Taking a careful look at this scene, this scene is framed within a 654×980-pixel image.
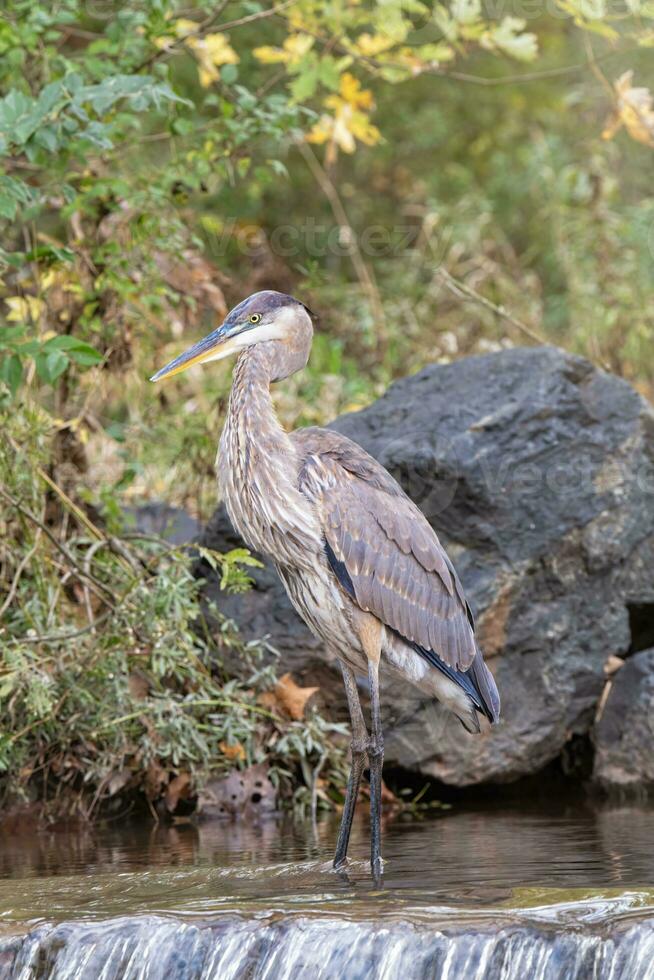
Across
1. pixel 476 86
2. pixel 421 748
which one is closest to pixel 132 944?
pixel 421 748

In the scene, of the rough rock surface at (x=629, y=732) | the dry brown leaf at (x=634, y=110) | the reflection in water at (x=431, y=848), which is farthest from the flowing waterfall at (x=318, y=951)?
the dry brown leaf at (x=634, y=110)

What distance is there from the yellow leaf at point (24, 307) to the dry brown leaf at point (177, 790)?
2270 mm

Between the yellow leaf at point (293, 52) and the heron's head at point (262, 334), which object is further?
the yellow leaf at point (293, 52)

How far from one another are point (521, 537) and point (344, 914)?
110 inches

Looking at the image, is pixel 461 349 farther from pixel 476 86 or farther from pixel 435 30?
pixel 476 86

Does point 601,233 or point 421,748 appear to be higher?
point 601,233

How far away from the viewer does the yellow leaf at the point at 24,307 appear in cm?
652

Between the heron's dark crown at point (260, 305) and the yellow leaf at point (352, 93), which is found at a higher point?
the yellow leaf at point (352, 93)

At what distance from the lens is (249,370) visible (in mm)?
4883

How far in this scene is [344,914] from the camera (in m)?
3.63

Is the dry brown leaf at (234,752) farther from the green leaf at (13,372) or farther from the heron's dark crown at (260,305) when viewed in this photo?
the heron's dark crown at (260,305)

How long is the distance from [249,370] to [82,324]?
2.00 metres

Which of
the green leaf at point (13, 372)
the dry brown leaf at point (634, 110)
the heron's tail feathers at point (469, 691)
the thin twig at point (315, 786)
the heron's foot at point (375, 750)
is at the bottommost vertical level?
the thin twig at point (315, 786)

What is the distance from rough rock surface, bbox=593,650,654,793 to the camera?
6.10 meters
